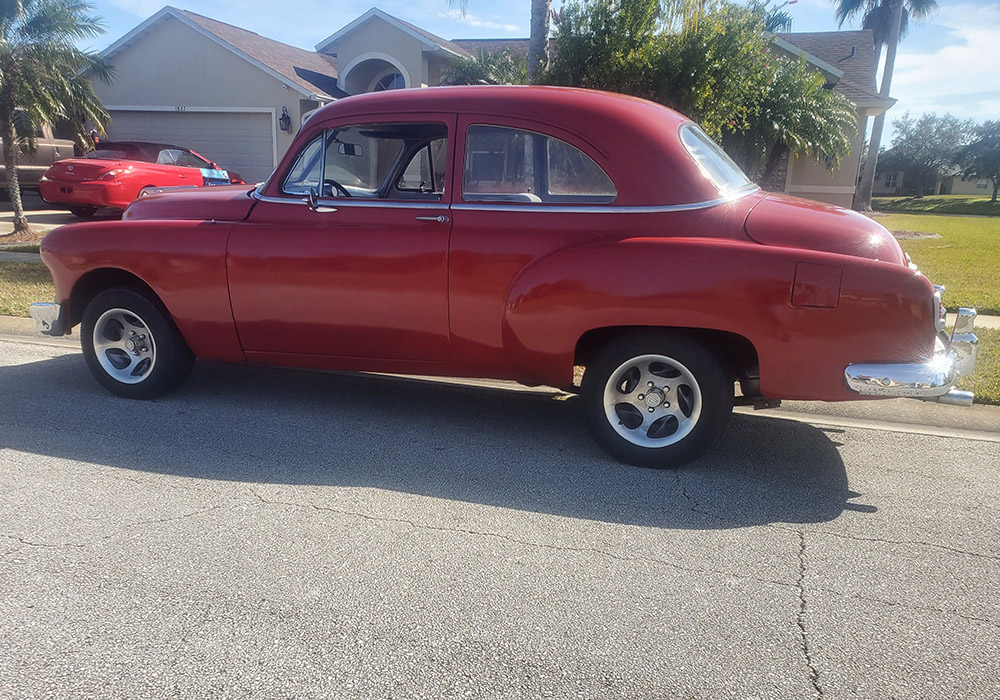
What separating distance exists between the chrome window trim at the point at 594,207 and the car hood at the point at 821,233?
198 millimetres

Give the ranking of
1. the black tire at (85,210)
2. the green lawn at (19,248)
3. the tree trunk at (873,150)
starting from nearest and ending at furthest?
the green lawn at (19,248), the black tire at (85,210), the tree trunk at (873,150)

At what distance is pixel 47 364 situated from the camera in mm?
6020

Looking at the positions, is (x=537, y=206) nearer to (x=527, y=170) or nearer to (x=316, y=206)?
(x=527, y=170)

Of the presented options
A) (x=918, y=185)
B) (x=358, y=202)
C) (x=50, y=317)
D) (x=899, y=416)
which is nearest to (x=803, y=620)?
(x=899, y=416)

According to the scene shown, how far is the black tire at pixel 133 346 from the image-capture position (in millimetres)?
5008

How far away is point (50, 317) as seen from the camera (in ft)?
17.2

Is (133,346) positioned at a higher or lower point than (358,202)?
lower

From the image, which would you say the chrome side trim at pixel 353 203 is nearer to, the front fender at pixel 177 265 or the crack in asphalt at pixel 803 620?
the front fender at pixel 177 265

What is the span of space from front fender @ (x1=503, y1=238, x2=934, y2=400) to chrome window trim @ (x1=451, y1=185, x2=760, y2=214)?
0.19 m

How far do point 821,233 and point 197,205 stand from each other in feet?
12.0

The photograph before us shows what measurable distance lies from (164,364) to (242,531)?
6.74 feet

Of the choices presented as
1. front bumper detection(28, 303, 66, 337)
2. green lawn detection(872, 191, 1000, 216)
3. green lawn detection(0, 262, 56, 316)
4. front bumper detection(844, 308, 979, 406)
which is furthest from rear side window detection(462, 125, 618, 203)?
green lawn detection(872, 191, 1000, 216)

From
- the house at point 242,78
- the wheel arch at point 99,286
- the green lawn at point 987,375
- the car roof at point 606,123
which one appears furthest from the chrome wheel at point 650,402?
the house at point 242,78

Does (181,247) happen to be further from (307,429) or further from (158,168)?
(158,168)
